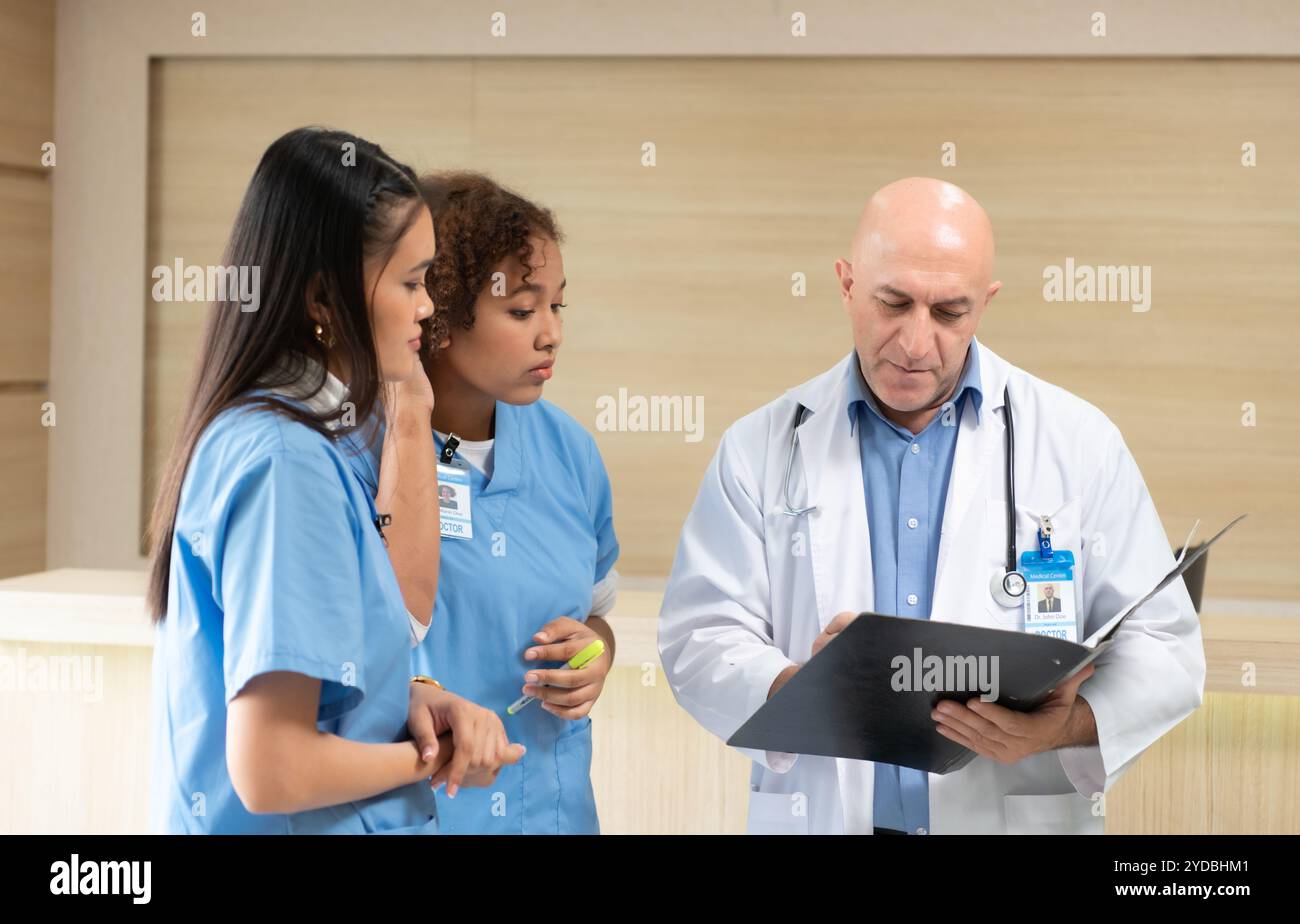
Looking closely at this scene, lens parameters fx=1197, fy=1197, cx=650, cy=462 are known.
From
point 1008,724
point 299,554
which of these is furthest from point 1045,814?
point 299,554

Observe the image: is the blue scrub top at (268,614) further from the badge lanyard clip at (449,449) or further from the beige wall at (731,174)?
the beige wall at (731,174)

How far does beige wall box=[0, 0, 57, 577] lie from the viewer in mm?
4023

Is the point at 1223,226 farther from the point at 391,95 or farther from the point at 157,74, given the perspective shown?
the point at 157,74

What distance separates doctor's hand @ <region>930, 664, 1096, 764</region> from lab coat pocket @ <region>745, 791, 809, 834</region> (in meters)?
0.27

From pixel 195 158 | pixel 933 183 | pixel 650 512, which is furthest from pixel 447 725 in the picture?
pixel 195 158

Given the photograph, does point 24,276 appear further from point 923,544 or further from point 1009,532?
point 1009,532

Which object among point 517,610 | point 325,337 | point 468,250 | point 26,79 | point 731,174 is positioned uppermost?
point 26,79

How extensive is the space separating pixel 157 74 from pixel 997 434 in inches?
144

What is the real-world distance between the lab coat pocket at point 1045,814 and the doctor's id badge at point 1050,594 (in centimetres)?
22

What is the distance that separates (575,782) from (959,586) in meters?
0.61

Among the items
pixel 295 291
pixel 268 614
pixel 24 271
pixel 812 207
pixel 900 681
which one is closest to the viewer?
pixel 268 614

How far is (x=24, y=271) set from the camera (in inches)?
163

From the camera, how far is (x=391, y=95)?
4141mm

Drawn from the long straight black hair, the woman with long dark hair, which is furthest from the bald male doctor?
the long straight black hair
